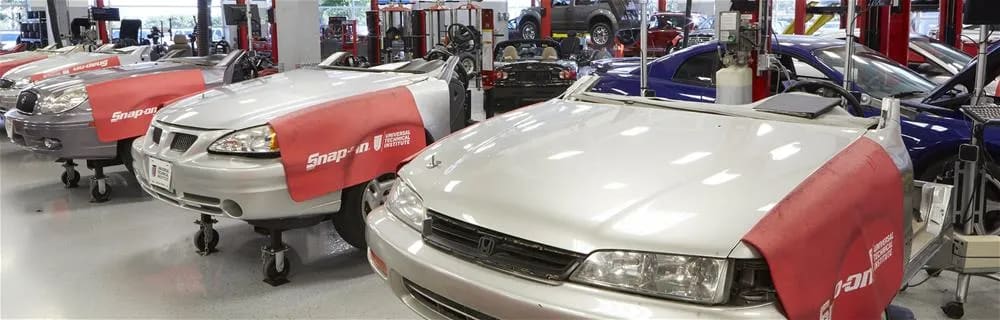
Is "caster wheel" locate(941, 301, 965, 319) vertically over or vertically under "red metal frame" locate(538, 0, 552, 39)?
under

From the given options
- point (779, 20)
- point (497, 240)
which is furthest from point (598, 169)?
point (779, 20)

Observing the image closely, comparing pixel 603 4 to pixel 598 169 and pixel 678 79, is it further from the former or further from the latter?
pixel 598 169

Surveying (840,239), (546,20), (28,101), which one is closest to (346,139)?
(840,239)

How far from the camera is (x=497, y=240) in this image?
188 cm

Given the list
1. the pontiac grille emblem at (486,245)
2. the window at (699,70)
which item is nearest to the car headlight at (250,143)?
the pontiac grille emblem at (486,245)

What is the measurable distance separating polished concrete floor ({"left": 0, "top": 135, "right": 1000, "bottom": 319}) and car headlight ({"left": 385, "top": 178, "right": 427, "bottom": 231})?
868 mm

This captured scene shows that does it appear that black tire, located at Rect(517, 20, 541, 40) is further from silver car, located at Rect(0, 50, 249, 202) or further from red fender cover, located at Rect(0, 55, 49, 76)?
silver car, located at Rect(0, 50, 249, 202)

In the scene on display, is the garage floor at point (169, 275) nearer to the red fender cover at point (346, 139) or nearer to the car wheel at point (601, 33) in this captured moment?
the red fender cover at point (346, 139)

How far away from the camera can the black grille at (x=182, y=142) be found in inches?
136

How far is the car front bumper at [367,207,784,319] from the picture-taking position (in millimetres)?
1646

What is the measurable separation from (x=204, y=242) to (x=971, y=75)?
4093 millimetres

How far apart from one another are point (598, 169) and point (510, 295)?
43cm

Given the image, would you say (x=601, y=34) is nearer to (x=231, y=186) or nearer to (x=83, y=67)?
(x=83, y=67)

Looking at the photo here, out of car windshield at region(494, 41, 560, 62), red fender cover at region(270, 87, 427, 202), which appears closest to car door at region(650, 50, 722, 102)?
red fender cover at region(270, 87, 427, 202)
